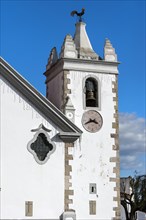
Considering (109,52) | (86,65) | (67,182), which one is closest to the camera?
(67,182)

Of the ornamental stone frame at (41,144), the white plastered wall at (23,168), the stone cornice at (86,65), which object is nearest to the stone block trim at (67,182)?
the white plastered wall at (23,168)

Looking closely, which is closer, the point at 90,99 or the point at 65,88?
the point at 65,88

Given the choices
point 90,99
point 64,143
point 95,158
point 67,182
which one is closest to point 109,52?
point 90,99

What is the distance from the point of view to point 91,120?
2362 centimetres

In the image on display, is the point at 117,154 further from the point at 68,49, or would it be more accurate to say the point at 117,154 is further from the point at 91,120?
the point at 68,49

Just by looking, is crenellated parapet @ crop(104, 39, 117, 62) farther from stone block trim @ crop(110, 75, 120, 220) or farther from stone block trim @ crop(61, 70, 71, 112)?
stone block trim @ crop(61, 70, 71, 112)

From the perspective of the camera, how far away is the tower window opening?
24.0 meters

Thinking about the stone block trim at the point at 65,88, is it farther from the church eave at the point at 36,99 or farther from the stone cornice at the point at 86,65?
the church eave at the point at 36,99

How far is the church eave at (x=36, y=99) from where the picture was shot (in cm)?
2191

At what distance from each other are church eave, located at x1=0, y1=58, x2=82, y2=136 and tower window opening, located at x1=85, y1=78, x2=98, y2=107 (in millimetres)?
1975

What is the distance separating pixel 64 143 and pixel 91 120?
6.48ft

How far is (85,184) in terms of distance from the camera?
2253 cm

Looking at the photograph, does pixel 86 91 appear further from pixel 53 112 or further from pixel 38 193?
pixel 38 193

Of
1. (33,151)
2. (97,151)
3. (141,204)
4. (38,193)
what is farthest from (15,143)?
(141,204)
